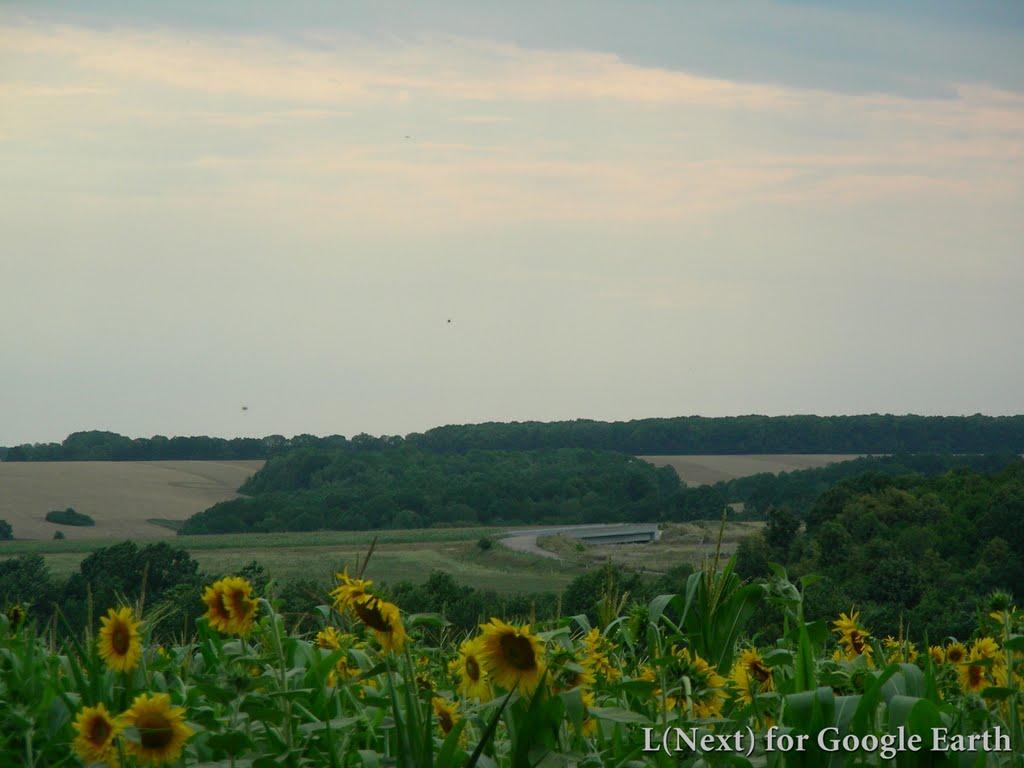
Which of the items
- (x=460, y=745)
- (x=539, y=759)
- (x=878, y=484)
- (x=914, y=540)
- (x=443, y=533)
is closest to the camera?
(x=539, y=759)

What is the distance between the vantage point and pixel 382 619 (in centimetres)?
253

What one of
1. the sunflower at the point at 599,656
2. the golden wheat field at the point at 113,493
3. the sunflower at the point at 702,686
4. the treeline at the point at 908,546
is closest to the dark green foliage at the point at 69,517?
the golden wheat field at the point at 113,493

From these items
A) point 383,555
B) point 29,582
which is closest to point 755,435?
point 383,555

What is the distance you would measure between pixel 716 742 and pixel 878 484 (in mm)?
28365

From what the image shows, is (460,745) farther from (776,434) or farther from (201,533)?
(776,434)

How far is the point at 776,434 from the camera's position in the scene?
72.9 metres

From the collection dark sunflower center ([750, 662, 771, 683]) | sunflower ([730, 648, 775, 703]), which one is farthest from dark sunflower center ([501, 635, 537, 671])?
dark sunflower center ([750, 662, 771, 683])

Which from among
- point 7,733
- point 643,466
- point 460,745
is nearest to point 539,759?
point 460,745

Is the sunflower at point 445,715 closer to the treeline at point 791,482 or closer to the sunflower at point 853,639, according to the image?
the sunflower at point 853,639

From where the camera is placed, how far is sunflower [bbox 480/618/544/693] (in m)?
2.52

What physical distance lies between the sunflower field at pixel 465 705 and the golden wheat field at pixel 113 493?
5204 centimetres

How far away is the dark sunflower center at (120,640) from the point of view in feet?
9.37

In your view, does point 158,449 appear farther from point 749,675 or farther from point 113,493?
point 749,675

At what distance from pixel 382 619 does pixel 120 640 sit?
786mm
